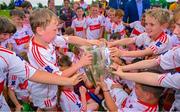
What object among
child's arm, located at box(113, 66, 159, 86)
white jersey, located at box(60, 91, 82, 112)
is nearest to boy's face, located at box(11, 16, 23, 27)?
white jersey, located at box(60, 91, 82, 112)

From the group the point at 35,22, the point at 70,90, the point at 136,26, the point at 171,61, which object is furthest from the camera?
the point at 136,26

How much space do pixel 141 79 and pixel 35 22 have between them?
Result: 138 cm

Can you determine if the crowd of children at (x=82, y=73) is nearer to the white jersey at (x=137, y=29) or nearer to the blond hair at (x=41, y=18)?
the blond hair at (x=41, y=18)

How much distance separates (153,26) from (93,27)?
5.82 m

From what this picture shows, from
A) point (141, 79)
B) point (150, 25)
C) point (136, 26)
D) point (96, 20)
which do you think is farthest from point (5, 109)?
point (96, 20)

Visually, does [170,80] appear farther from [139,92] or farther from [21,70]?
[21,70]

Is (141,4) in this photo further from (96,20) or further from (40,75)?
(40,75)

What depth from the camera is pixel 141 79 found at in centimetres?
321

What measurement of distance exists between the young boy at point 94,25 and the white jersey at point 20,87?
5.37 meters

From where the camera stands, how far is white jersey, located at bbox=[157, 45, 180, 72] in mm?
3423

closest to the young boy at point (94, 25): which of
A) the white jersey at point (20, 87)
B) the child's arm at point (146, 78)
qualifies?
the white jersey at point (20, 87)

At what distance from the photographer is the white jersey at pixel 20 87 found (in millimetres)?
4992

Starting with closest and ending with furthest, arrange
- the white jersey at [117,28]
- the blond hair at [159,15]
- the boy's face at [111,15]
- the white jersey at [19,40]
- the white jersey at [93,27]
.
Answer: the blond hair at [159,15]
the white jersey at [19,40]
the white jersey at [117,28]
the boy's face at [111,15]
the white jersey at [93,27]

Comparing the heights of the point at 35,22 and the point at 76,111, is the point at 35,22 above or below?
above
